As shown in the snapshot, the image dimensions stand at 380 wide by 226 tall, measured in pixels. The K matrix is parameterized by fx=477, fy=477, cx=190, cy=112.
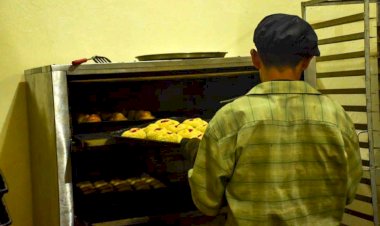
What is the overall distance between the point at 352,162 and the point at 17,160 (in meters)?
1.39

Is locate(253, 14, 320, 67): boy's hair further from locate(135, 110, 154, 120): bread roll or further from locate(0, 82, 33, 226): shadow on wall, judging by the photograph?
locate(0, 82, 33, 226): shadow on wall

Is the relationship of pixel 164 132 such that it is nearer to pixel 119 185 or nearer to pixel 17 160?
pixel 119 185

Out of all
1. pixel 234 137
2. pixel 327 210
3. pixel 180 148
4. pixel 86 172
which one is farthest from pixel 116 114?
pixel 327 210

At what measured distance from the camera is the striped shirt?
1.24 metres

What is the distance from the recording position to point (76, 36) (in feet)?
6.94

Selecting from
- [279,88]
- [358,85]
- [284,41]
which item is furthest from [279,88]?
[358,85]

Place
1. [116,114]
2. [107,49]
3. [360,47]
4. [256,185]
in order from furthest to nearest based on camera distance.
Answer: [360,47] < [107,49] < [116,114] < [256,185]

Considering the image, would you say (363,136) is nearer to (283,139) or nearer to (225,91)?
(225,91)

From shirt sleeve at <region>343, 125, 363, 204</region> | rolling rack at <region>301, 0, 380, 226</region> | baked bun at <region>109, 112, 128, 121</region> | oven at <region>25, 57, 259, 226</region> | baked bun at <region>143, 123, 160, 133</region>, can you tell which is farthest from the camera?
rolling rack at <region>301, 0, 380, 226</region>

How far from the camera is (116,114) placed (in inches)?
→ 78.6

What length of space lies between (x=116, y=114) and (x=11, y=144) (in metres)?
0.48

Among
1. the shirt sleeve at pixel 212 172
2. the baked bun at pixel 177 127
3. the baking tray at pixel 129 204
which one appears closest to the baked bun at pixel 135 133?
the baked bun at pixel 177 127

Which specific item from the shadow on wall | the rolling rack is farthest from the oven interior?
the rolling rack

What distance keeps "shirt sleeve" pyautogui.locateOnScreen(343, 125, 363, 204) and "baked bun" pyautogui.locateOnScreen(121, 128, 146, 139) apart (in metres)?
0.73
